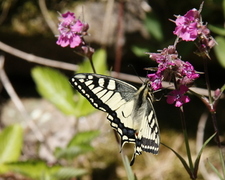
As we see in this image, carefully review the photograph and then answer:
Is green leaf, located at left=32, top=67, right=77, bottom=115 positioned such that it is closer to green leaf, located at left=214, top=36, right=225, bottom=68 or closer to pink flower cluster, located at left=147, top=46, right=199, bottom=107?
green leaf, located at left=214, top=36, right=225, bottom=68

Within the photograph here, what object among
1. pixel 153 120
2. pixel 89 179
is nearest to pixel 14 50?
pixel 89 179

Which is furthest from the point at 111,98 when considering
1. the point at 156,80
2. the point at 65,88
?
the point at 65,88

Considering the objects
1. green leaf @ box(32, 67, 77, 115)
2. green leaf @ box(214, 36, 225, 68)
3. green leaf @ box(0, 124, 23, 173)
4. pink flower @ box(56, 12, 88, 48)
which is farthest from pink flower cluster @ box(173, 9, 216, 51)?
green leaf @ box(0, 124, 23, 173)

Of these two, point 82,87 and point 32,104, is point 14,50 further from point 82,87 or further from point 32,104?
point 82,87

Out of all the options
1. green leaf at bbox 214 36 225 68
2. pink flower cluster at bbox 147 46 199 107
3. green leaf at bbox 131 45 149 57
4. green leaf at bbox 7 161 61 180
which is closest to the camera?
pink flower cluster at bbox 147 46 199 107

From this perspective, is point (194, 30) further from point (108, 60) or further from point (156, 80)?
point (108, 60)

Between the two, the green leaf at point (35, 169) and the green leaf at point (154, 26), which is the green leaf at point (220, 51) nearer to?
the green leaf at point (154, 26)
